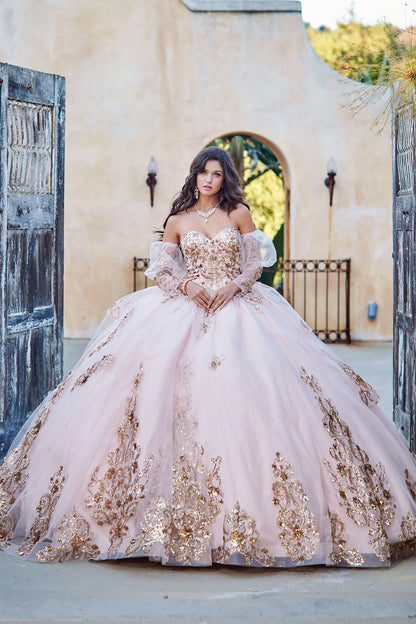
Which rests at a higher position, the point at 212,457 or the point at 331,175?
the point at 331,175

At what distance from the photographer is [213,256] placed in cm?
492

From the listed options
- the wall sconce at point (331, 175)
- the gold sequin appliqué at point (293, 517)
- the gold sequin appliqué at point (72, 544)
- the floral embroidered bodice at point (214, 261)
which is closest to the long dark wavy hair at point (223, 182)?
the floral embroidered bodice at point (214, 261)

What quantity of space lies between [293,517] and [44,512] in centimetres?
114

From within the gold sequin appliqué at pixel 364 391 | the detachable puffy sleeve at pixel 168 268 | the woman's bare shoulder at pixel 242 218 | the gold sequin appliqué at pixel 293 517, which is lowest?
the gold sequin appliqué at pixel 293 517

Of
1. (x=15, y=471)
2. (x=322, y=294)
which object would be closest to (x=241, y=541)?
(x=15, y=471)

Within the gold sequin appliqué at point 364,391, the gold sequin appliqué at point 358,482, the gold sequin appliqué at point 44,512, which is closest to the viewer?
the gold sequin appliqué at point 358,482

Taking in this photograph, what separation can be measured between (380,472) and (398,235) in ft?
7.05

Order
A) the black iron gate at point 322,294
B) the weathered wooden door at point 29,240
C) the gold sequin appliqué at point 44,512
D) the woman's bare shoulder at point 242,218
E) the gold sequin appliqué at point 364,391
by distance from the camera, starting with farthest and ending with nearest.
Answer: the black iron gate at point 322,294, the weathered wooden door at point 29,240, the woman's bare shoulder at point 242,218, the gold sequin appliqué at point 364,391, the gold sequin appliqué at point 44,512

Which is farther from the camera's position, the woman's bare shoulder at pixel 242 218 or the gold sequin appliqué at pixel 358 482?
the woman's bare shoulder at pixel 242 218

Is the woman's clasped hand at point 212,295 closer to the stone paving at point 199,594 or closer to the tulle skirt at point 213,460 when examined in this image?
the tulle skirt at point 213,460

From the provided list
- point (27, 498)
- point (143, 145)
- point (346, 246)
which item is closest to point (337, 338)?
point (346, 246)

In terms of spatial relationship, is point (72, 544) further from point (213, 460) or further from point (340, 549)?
point (340, 549)

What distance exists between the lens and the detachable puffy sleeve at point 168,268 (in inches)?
194

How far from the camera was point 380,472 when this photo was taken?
4.22 m
